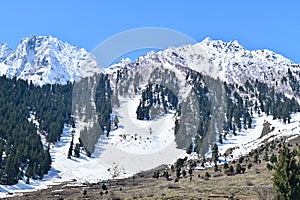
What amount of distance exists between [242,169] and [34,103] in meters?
129

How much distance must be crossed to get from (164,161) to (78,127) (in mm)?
53600

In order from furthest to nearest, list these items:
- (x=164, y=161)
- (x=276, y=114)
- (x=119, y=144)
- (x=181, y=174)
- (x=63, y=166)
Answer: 1. (x=276, y=114)
2. (x=119, y=144)
3. (x=164, y=161)
4. (x=63, y=166)
5. (x=181, y=174)

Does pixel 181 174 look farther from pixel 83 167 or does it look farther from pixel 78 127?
pixel 78 127

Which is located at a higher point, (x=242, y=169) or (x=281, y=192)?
(x=242, y=169)

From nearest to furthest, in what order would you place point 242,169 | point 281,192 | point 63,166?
point 281,192
point 242,169
point 63,166

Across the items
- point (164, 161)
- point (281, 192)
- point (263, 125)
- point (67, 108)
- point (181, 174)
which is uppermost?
point (67, 108)

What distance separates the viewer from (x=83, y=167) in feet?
394

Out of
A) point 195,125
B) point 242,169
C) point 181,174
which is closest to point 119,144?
point 195,125

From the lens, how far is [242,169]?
7975 cm

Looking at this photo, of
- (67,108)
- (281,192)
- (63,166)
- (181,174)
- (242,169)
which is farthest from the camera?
(67,108)

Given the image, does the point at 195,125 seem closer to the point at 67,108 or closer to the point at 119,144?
the point at 119,144

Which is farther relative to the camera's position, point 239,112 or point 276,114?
point 239,112

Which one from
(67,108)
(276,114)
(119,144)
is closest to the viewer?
(119,144)

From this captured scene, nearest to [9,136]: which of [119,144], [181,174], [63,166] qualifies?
[63,166]
